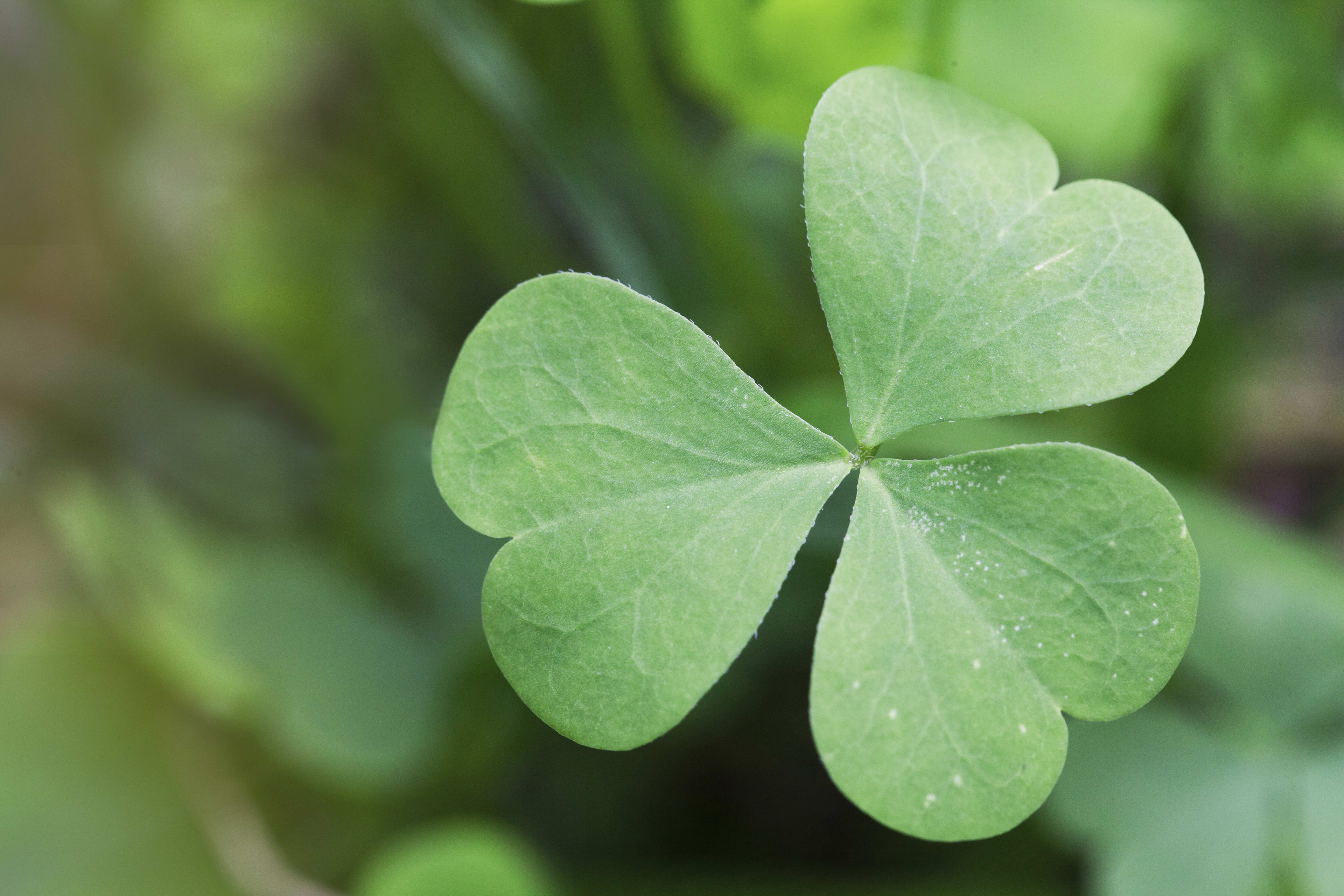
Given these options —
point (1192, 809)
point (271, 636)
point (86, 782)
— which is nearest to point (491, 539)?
point (271, 636)

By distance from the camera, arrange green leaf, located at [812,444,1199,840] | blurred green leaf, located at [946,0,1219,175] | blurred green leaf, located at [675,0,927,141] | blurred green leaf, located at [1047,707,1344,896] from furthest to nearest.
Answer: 1. blurred green leaf, located at [946,0,1219,175]
2. blurred green leaf, located at [1047,707,1344,896]
3. blurred green leaf, located at [675,0,927,141]
4. green leaf, located at [812,444,1199,840]

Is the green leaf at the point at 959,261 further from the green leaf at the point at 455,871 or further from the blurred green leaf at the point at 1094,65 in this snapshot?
the green leaf at the point at 455,871

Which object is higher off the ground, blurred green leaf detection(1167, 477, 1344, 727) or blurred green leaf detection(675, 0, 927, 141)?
blurred green leaf detection(675, 0, 927, 141)

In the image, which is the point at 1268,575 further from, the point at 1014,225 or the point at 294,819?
the point at 294,819

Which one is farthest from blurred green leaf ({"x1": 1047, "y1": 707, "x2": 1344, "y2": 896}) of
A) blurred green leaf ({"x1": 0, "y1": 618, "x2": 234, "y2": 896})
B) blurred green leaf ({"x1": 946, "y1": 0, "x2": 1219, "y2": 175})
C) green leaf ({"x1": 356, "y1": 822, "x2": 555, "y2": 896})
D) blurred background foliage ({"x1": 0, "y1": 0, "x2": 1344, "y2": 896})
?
blurred green leaf ({"x1": 0, "y1": 618, "x2": 234, "y2": 896})

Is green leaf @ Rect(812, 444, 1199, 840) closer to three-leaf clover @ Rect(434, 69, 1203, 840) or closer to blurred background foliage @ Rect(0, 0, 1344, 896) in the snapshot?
three-leaf clover @ Rect(434, 69, 1203, 840)

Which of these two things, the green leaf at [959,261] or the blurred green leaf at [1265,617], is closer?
the green leaf at [959,261]

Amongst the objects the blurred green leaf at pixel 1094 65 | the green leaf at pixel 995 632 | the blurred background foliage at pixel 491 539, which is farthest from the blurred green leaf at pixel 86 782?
the blurred green leaf at pixel 1094 65
